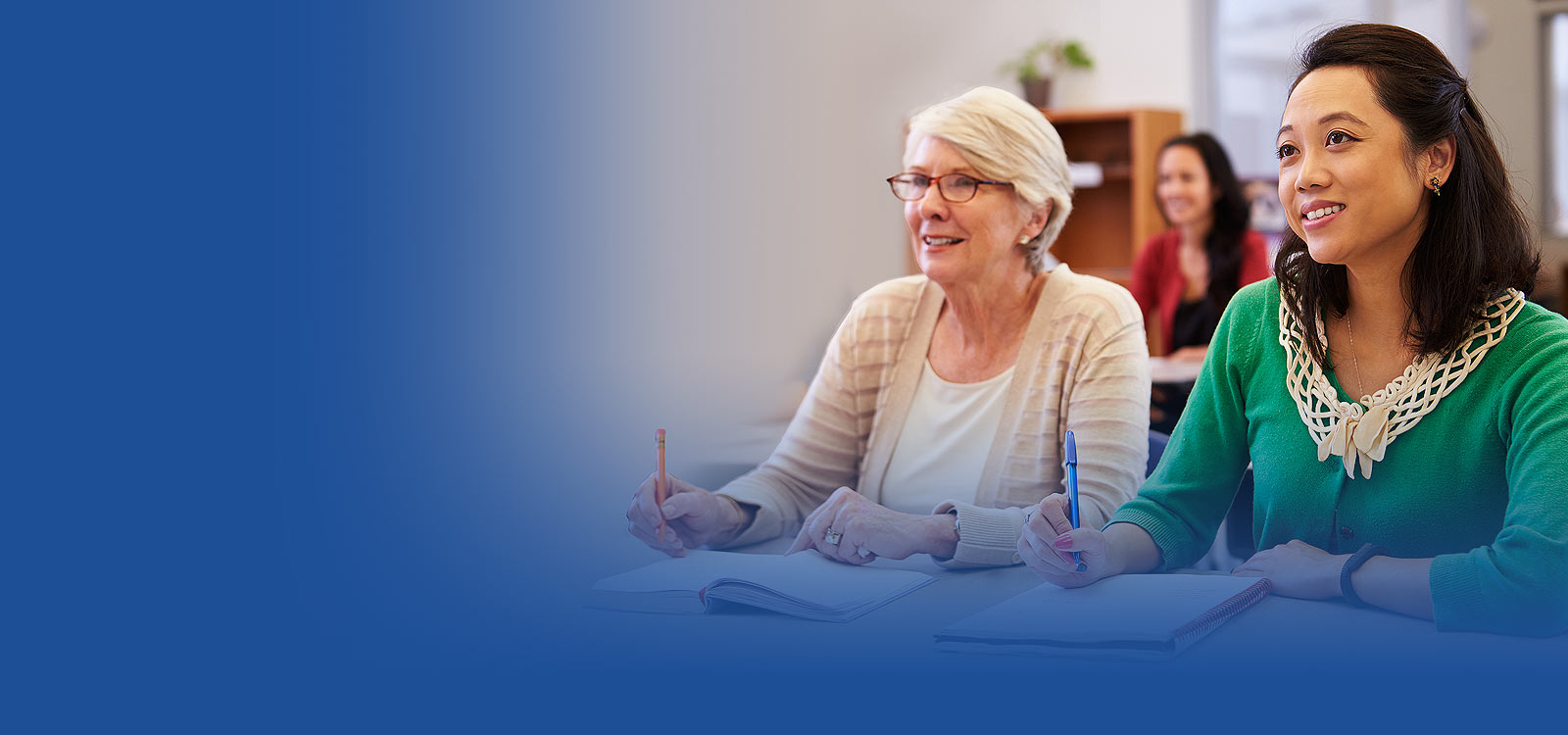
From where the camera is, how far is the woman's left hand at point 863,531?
56.1 inches

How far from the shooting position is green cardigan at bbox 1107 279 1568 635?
3.59 feet

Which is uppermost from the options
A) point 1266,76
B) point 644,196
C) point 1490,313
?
point 1266,76

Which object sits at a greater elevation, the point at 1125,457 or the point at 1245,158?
the point at 1245,158

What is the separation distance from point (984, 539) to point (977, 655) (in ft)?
1.23

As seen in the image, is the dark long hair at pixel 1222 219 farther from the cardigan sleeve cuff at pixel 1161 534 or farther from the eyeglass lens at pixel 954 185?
the cardigan sleeve cuff at pixel 1161 534

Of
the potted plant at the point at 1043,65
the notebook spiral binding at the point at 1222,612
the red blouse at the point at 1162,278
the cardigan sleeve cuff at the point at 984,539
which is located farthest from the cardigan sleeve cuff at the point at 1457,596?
the potted plant at the point at 1043,65

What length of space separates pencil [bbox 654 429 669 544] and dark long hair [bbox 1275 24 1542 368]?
799 millimetres

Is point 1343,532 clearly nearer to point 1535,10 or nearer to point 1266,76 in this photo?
point 1266,76

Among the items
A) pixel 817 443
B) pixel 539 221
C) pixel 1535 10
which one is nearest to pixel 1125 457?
pixel 817 443

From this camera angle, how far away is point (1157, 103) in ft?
20.4

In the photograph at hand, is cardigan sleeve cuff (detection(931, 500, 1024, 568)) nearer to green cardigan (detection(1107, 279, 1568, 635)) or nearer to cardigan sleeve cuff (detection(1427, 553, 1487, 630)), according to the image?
green cardigan (detection(1107, 279, 1568, 635))

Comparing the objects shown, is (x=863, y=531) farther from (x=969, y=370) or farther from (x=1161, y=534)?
(x=969, y=370)

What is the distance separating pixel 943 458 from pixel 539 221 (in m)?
2.18

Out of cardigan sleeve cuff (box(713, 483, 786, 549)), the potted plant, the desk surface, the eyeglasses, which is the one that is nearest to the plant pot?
the potted plant
